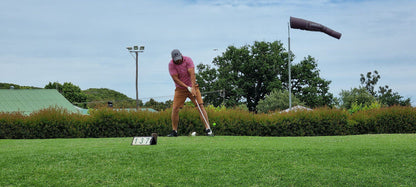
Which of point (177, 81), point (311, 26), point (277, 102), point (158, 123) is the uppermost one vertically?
point (311, 26)

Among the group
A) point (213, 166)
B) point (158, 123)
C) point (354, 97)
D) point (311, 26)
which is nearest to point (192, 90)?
point (158, 123)

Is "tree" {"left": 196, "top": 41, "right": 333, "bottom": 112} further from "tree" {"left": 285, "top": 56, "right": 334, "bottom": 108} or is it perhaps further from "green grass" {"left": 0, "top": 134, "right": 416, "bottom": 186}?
"green grass" {"left": 0, "top": 134, "right": 416, "bottom": 186}

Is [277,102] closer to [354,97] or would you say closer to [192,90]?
[354,97]

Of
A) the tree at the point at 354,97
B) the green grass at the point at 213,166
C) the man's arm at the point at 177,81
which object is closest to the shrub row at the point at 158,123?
the man's arm at the point at 177,81

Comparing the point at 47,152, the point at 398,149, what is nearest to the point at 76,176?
the point at 47,152

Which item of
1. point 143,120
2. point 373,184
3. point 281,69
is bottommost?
point 373,184

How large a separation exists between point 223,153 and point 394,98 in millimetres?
75029

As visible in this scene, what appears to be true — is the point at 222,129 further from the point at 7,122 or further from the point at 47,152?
the point at 7,122

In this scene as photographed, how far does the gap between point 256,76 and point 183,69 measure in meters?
44.4

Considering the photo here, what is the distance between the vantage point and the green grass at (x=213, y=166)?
5887mm

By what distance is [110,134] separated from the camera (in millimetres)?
13133

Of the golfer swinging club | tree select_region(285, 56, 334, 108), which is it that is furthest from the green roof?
tree select_region(285, 56, 334, 108)

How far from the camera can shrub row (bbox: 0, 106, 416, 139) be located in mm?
13117

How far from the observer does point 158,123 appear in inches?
518
